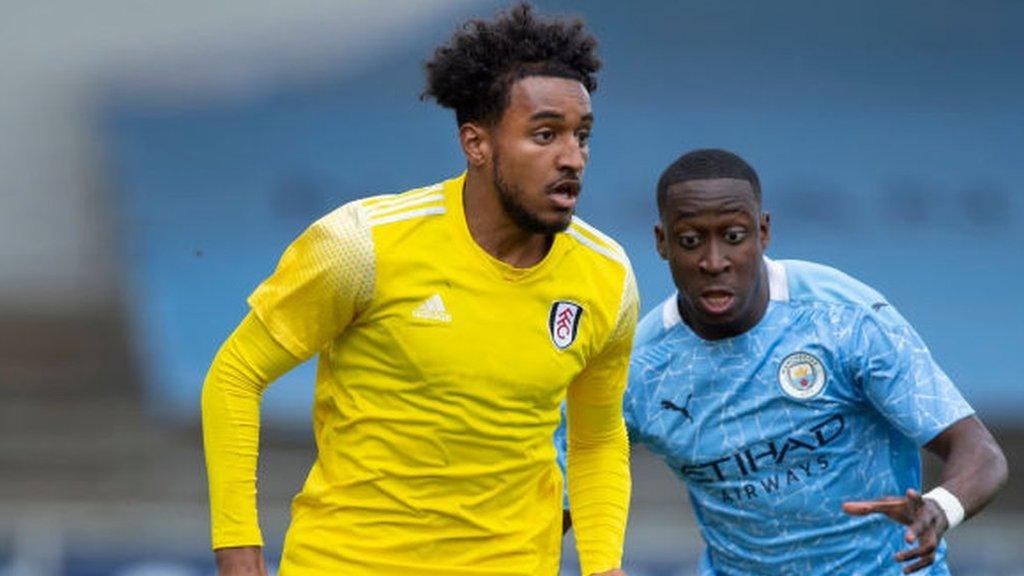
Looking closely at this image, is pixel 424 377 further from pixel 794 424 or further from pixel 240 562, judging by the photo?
pixel 794 424

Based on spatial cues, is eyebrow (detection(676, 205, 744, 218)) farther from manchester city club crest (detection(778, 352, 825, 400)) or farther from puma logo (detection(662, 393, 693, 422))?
puma logo (detection(662, 393, 693, 422))

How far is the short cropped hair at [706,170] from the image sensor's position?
22.2 feet

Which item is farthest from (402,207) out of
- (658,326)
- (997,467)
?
(997,467)

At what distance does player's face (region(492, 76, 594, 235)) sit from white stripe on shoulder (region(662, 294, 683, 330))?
1.14 meters

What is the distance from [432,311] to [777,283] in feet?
4.62

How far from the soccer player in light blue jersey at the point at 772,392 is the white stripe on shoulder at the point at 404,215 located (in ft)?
3.27

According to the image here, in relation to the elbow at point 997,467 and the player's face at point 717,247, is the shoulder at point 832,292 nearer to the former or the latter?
the player's face at point 717,247

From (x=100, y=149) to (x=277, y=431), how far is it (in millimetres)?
1974

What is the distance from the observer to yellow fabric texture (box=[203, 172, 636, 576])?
5832 mm

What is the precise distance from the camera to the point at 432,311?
590 centimetres

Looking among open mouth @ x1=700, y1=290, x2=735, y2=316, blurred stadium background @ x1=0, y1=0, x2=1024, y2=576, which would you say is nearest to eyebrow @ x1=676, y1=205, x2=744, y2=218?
open mouth @ x1=700, y1=290, x2=735, y2=316

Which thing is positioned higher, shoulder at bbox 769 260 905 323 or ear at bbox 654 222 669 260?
ear at bbox 654 222 669 260

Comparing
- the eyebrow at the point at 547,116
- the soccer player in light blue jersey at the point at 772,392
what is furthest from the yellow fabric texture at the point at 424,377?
the soccer player in light blue jersey at the point at 772,392

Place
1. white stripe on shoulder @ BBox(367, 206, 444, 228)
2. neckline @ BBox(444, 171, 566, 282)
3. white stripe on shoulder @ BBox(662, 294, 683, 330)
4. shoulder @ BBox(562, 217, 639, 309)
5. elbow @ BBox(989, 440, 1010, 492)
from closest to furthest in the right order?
white stripe on shoulder @ BBox(367, 206, 444, 228) < neckline @ BBox(444, 171, 566, 282) < shoulder @ BBox(562, 217, 639, 309) < elbow @ BBox(989, 440, 1010, 492) < white stripe on shoulder @ BBox(662, 294, 683, 330)
